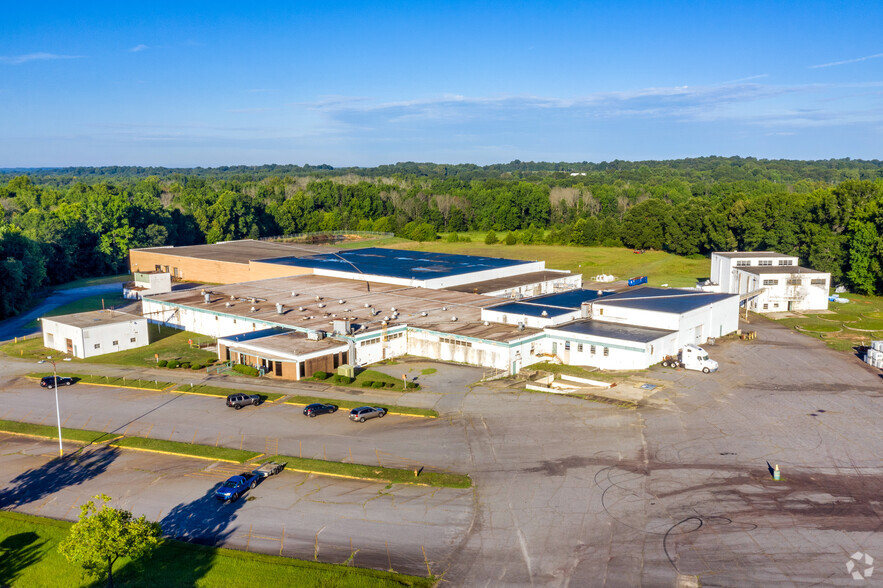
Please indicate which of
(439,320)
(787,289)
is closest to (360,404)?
(439,320)

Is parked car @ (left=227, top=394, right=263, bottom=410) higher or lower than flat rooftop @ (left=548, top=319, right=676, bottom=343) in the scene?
lower

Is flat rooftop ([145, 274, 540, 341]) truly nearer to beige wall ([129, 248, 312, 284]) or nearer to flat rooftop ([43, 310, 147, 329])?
flat rooftop ([43, 310, 147, 329])

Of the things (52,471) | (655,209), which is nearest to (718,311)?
(52,471)

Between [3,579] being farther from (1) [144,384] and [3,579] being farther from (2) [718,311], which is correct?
(2) [718,311]

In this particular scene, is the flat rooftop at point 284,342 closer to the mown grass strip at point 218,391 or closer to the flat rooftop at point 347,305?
the flat rooftop at point 347,305

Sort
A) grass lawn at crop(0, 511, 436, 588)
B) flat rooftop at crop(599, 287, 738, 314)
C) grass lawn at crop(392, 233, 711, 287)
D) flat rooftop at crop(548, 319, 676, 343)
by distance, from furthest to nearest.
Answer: grass lawn at crop(392, 233, 711, 287) < flat rooftop at crop(599, 287, 738, 314) < flat rooftop at crop(548, 319, 676, 343) < grass lawn at crop(0, 511, 436, 588)

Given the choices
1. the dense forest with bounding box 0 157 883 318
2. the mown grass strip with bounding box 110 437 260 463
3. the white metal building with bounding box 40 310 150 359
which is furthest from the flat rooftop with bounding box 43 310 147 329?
the mown grass strip with bounding box 110 437 260 463

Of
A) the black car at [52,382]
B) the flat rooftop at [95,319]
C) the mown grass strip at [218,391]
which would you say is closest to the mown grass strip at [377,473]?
the mown grass strip at [218,391]
